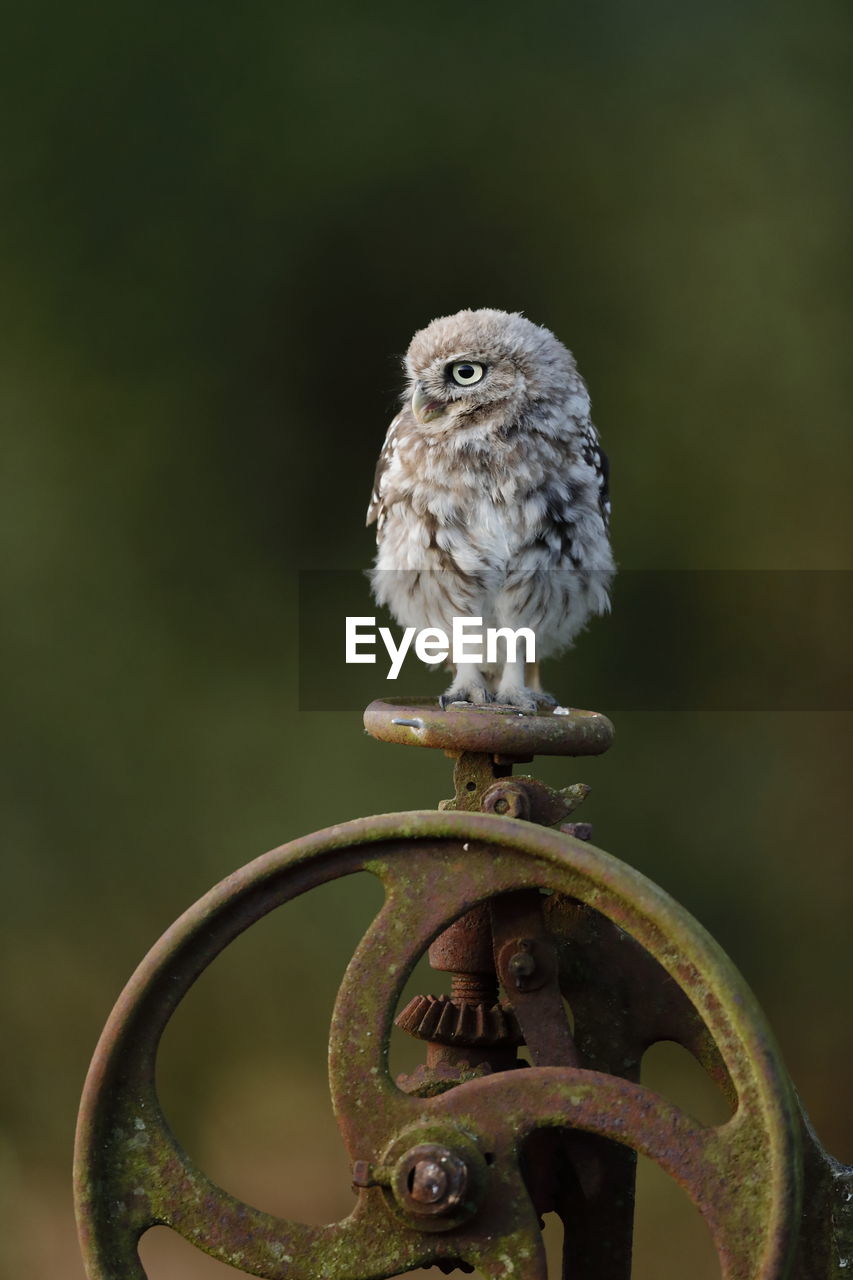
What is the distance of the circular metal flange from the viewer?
1.23 meters

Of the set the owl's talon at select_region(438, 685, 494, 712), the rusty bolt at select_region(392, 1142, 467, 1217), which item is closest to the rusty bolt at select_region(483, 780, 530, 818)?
the rusty bolt at select_region(392, 1142, 467, 1217)

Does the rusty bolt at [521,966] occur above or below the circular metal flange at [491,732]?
below

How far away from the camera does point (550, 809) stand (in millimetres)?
1229

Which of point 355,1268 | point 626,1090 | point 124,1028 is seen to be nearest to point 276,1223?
point 355,1268

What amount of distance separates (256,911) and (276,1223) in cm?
25

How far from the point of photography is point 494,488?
1712 millimetres

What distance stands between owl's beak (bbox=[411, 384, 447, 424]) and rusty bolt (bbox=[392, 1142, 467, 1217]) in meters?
0.96

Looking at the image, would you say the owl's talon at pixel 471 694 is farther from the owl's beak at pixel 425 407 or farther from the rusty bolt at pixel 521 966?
the rusty bolt at pixel 521 966

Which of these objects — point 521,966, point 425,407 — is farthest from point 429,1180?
point 425,407

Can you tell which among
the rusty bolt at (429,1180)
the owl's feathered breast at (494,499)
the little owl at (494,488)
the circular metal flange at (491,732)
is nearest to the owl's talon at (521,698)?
the little owl at (494,488)

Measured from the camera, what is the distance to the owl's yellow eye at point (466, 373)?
1.72 metres

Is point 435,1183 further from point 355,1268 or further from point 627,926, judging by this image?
point 627,926

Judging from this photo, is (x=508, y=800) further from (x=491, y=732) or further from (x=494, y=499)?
(x=494, y=499)

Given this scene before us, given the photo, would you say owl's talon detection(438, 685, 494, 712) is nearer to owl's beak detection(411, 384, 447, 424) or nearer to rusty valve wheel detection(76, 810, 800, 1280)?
owl's beak detection(411, 384, 447, 424)
